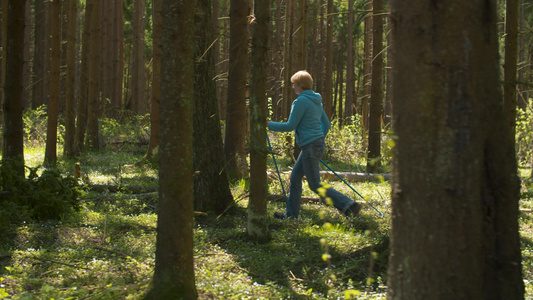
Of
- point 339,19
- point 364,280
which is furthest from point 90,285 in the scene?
point 339,19

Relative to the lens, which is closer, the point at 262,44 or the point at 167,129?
the point at 167,129

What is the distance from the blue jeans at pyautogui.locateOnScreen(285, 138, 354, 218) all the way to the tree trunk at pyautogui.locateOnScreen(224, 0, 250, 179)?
235 centimetres

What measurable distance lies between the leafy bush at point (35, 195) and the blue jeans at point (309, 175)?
3221 millimetres

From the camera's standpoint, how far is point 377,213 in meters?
7.62

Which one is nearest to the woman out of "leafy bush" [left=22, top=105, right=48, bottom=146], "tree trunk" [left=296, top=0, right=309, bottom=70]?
"tree trunk" [left=296, top=0, right=309, bottom=70]

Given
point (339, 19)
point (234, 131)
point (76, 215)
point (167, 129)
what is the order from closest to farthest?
1. point (167, 129)
2. point (76, 215)
3. point (234, 131)
4. point (339, 19)

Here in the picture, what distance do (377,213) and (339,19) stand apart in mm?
34991

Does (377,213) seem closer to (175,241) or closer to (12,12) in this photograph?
(175,241)

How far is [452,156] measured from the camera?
96.5 inches

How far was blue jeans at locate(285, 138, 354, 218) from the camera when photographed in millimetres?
6934

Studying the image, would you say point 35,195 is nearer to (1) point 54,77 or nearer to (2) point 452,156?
(2) point 452,156

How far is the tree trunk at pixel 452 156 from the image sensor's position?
2.45 meters

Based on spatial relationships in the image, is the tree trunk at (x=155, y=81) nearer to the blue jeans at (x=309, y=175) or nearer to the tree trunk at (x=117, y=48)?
the blue jeans at (x=309, y=175)

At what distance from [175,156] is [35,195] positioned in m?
4.17
